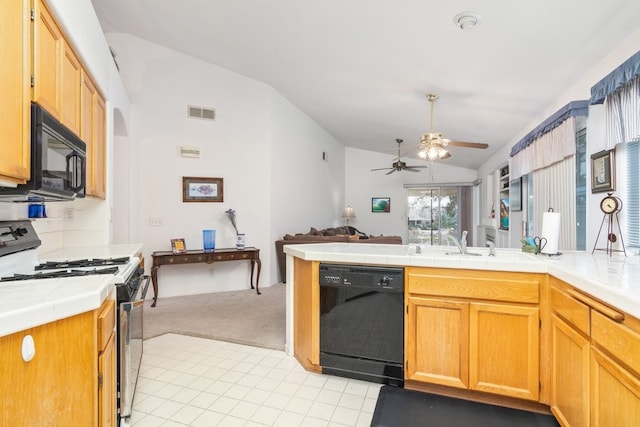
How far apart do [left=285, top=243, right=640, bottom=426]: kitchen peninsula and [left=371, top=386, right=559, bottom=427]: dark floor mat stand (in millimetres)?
82

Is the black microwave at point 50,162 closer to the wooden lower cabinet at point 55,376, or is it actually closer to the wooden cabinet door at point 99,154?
the wooden lower cabinet at point 55,376

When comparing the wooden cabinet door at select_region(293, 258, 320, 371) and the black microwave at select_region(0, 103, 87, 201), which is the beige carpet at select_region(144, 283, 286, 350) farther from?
the black microwave at select_region(0, 103, 87, 201)

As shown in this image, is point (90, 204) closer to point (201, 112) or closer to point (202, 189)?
point (202, 189)

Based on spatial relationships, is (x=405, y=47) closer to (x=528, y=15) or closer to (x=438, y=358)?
(x=528, y=15)

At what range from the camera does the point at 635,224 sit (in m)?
2.24

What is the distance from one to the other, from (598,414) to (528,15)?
2.37 metres

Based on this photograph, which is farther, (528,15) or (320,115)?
(320,115)

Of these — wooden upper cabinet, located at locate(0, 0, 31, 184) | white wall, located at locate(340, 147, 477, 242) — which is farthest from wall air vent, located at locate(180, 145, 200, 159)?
white wall, located at locate(340, 147, 477, 242)

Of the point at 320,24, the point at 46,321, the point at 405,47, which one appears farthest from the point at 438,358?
the point at 320,24

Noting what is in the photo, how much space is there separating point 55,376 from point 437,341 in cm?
189

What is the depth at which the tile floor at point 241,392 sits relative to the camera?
190cm

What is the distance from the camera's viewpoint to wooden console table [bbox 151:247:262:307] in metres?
4.23

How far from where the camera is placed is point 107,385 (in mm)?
1379

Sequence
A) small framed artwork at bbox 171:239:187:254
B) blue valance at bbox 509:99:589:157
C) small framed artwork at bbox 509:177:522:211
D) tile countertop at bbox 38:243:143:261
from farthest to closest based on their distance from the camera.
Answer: small framed artwork at bbox 509:177:522:211 < small framed artwork at bbox 171:239:187:254 < blue valance at bbox 509:99:589:157 < tile countertop at bbox 38:243:143:261
